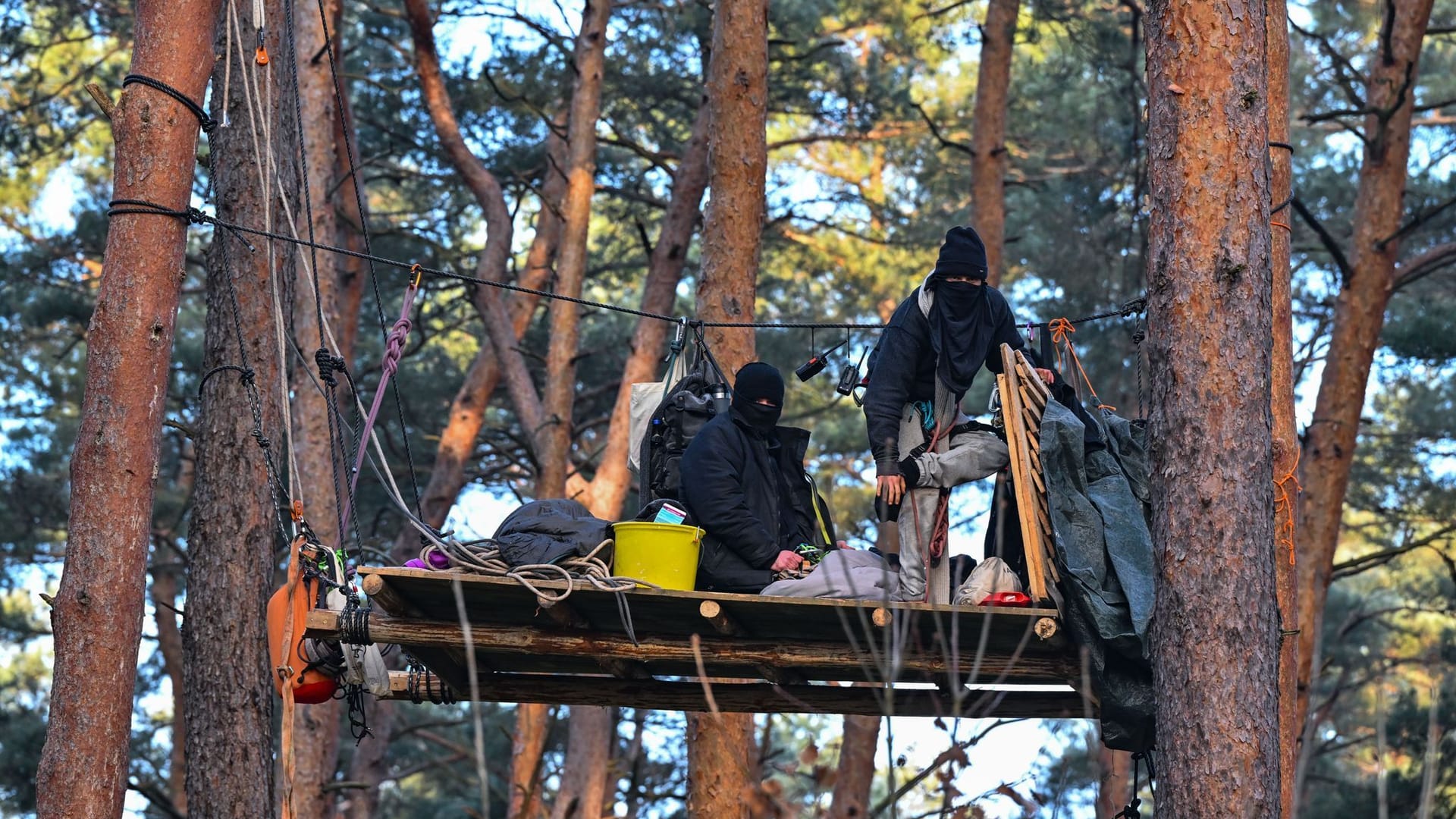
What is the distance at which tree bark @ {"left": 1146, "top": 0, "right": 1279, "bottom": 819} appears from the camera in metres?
5.23

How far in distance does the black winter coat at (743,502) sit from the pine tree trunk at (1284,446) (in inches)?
81.3

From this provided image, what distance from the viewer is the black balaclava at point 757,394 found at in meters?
6.56

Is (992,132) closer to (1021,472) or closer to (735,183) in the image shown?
(735,183)

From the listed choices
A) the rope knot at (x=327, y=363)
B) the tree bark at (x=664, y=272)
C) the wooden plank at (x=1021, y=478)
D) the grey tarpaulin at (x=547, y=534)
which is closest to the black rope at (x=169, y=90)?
the rope knot at (x=327, y=363)


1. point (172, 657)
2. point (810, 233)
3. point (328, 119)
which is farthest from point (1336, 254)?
point (172, 657)

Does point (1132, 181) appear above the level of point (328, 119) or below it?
above

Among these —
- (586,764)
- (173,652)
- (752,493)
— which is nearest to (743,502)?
(752,493)

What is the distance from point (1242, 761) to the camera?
5.16 m

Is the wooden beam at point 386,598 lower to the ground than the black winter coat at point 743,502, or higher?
lower

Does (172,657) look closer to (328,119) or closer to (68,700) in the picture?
(328,119)

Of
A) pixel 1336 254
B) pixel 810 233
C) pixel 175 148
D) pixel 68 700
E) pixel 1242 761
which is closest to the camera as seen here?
pixel 1242 761

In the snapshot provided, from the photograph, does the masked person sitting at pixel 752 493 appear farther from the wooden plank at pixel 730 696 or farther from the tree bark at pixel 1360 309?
the tree bark at pixel 1360 309

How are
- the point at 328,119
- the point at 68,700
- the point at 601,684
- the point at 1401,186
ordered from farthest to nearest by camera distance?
1. the point at 328,119
2. the point at 1401,186
3. the point at 601,684
4. the point at 68,700

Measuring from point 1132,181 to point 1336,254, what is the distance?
845cm
